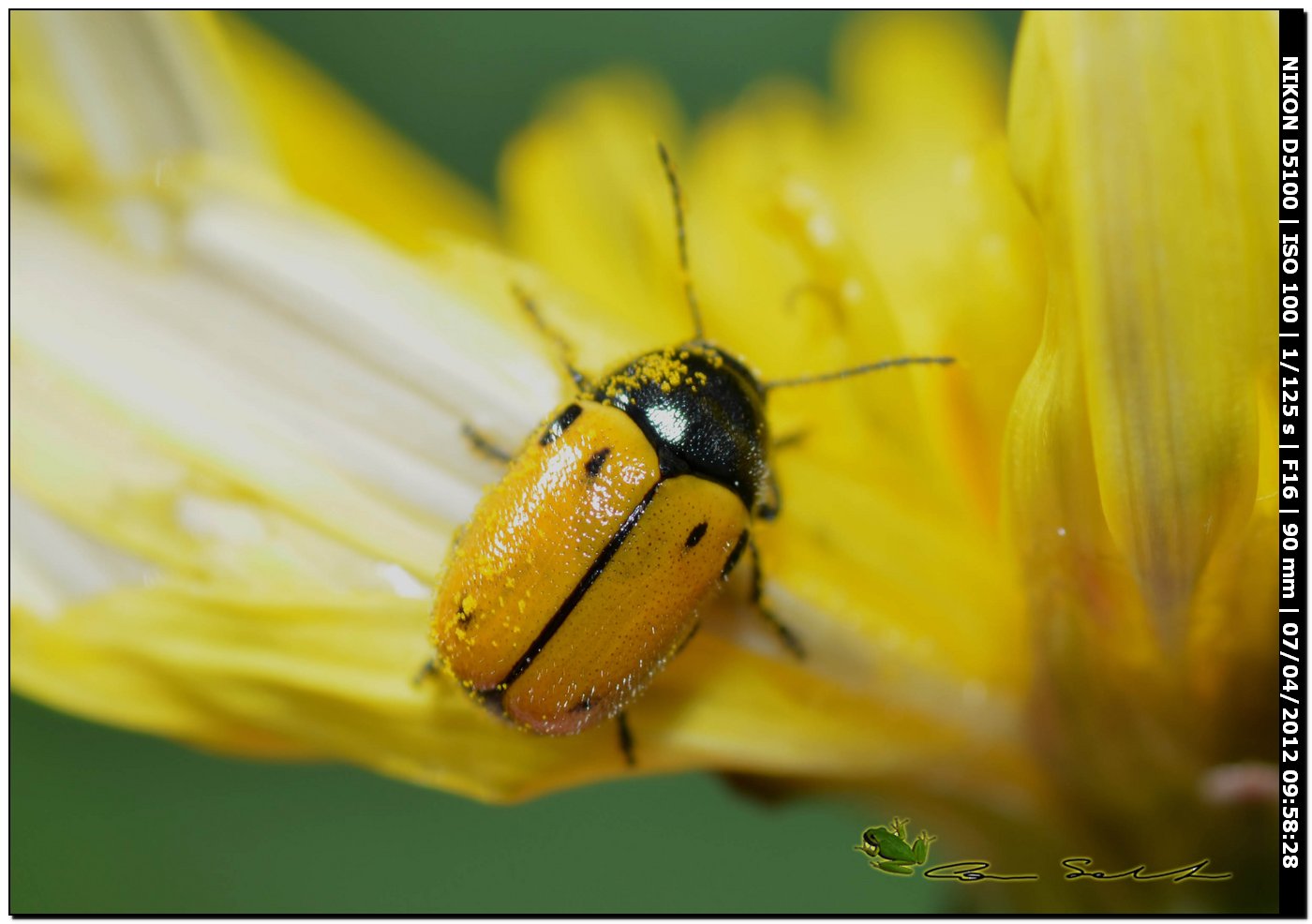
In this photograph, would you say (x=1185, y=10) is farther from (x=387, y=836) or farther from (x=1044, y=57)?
(x=387, y=836)

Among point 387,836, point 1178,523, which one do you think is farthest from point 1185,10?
point 387,836

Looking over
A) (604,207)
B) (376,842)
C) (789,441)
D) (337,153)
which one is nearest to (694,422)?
(789,441)

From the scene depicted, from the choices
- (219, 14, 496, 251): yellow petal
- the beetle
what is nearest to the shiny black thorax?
the beetle

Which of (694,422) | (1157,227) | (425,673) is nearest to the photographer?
(1157,227)

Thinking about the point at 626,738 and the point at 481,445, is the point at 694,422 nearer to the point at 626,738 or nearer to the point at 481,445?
the point at 481,445

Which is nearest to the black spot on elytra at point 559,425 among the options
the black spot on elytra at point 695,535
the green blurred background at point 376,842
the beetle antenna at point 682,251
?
the black spot on elytra at point 695,535

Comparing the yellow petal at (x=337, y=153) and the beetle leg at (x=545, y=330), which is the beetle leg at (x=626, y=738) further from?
the yellow petal at (x=337, y=153)
